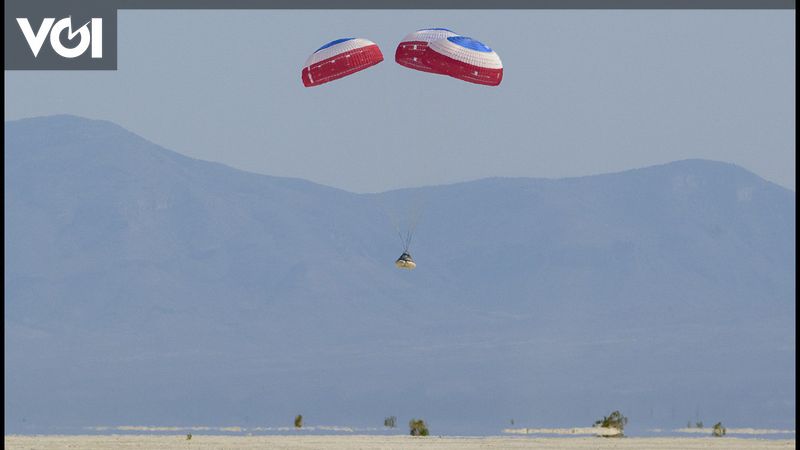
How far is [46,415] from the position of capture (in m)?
196

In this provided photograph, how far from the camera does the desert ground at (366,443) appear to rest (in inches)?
1775

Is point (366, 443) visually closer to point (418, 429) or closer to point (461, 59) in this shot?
point (418, 429)

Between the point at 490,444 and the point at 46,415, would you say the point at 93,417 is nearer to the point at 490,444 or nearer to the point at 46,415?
the point at 46,415

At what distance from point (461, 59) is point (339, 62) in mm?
3128

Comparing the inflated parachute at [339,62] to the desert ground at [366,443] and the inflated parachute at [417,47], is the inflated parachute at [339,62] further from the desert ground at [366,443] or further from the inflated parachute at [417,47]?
the desert ground at [366,443]

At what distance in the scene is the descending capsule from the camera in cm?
4559

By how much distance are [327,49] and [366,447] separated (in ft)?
33.5

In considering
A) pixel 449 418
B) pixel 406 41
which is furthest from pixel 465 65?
pixel 449 418

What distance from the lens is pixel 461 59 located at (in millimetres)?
45594

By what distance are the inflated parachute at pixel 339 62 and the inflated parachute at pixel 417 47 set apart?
1.97ft

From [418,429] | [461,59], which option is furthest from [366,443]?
[461,59]

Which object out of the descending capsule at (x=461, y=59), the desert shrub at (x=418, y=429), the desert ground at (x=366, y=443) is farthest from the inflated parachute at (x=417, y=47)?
the desert shrub at (x=418, y=429)

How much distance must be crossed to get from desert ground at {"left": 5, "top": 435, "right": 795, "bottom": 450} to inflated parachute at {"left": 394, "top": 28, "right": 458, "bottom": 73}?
31.8 feet

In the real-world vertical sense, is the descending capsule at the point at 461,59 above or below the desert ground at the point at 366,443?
above
